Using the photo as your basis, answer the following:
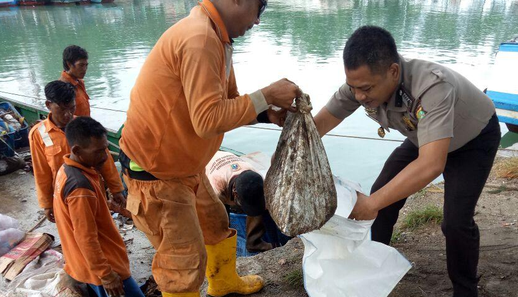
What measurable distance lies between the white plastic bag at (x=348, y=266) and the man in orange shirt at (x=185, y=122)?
1.88ft

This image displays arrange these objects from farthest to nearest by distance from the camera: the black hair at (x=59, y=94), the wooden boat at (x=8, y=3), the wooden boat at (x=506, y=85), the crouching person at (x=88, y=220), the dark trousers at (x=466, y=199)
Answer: the wooden boat at (x=8, y=3), the wooden boat at (x=506, y=85), the black hair at (x=59, y=94), the crouching person at (x=88, y=220), the dark trousers at (x=466, y=199)

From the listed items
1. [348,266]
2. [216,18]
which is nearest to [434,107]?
[348,266]

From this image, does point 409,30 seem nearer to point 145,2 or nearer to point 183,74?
point 183,74

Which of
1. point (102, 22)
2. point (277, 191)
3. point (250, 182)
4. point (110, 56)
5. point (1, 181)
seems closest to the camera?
point (277, 191)

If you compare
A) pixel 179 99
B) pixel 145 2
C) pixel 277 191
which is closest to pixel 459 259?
pixel 277 191

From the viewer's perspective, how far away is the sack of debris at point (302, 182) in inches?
73.4

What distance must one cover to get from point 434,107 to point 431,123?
0.09m

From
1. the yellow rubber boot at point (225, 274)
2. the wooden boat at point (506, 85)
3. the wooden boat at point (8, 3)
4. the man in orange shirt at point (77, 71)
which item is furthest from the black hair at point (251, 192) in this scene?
A: the wooden boat at point (8, 3)

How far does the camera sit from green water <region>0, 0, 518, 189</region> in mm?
7969

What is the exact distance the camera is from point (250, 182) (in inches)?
114

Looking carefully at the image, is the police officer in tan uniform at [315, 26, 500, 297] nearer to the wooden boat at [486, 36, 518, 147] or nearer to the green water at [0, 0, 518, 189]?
the green water at [0, 0, 518, 189]

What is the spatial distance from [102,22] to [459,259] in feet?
94.1

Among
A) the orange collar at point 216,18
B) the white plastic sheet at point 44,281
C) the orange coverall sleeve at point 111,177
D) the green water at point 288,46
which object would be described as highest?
the orange collar at point 216,18

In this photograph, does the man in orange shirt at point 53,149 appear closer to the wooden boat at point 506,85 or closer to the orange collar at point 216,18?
the orange collar at point 216,18
